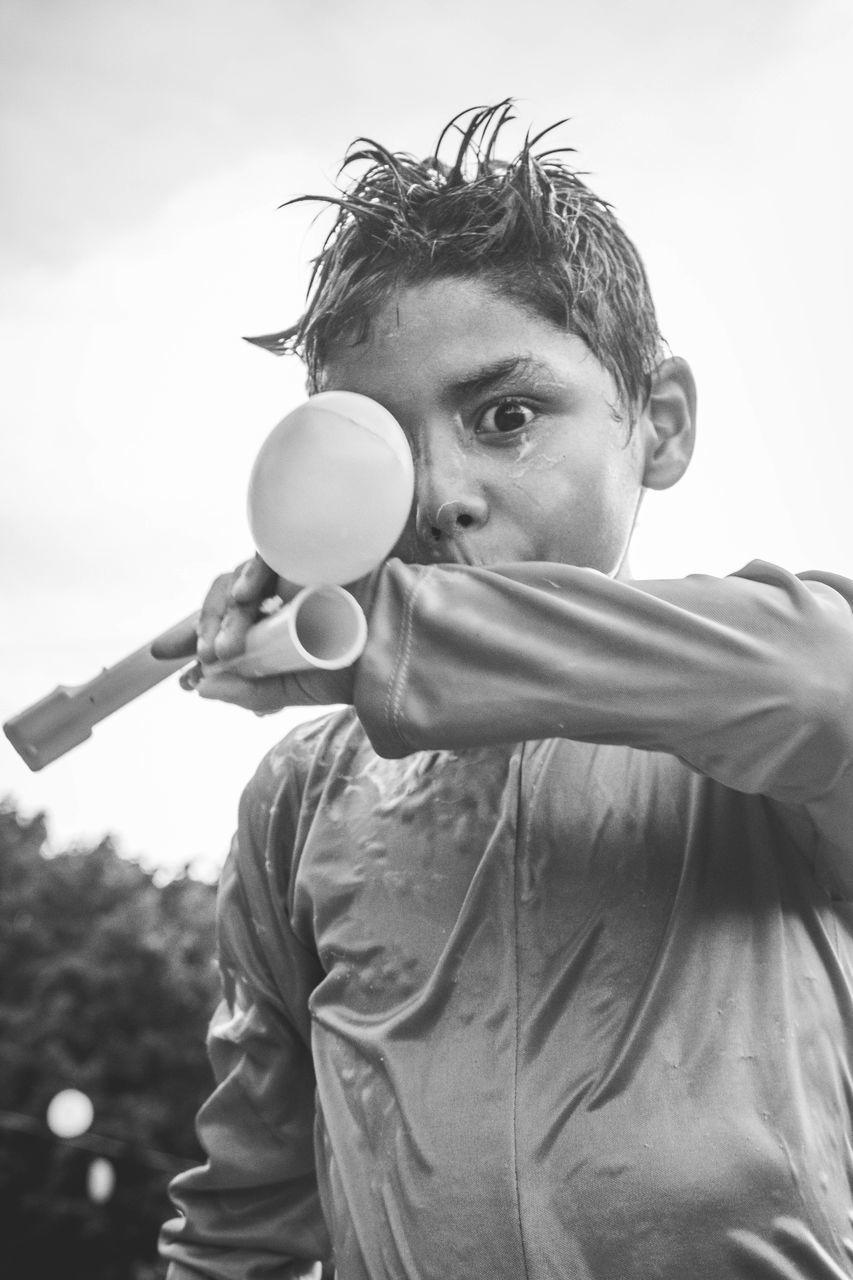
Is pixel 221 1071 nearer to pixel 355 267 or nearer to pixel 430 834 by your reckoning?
pixel 430 834

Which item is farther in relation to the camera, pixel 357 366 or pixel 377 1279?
pixel 357 366

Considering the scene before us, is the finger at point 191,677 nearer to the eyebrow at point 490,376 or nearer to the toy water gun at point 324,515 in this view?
the toy water gun at point 324,515

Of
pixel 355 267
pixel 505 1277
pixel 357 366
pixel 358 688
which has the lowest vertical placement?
pixel 505 1277

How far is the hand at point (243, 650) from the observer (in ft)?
4.91

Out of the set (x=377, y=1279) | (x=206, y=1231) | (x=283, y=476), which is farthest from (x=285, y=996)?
(x=283, y=476)

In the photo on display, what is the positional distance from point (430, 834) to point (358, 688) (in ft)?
1.55

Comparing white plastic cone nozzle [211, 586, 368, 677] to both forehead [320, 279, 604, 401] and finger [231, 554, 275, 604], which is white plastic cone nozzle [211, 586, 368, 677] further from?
forehead [320, 279, 604, 401]

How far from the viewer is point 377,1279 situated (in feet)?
5.51

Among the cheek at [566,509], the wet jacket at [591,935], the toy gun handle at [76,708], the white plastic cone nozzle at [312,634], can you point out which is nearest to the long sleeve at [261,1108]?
the wet jacket at [591,935]

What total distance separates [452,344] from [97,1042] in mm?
19459

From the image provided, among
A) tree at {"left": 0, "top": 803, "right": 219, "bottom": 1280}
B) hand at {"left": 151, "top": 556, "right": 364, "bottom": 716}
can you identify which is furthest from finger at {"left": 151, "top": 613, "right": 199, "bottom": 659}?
tree at {"left": 0, "top": 803, "right": 219, "bottom": 1280}

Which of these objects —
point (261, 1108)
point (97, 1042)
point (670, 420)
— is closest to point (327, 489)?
point (670, 420)

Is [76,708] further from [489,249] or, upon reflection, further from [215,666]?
[489,249]

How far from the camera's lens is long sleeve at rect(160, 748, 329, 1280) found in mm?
2115
